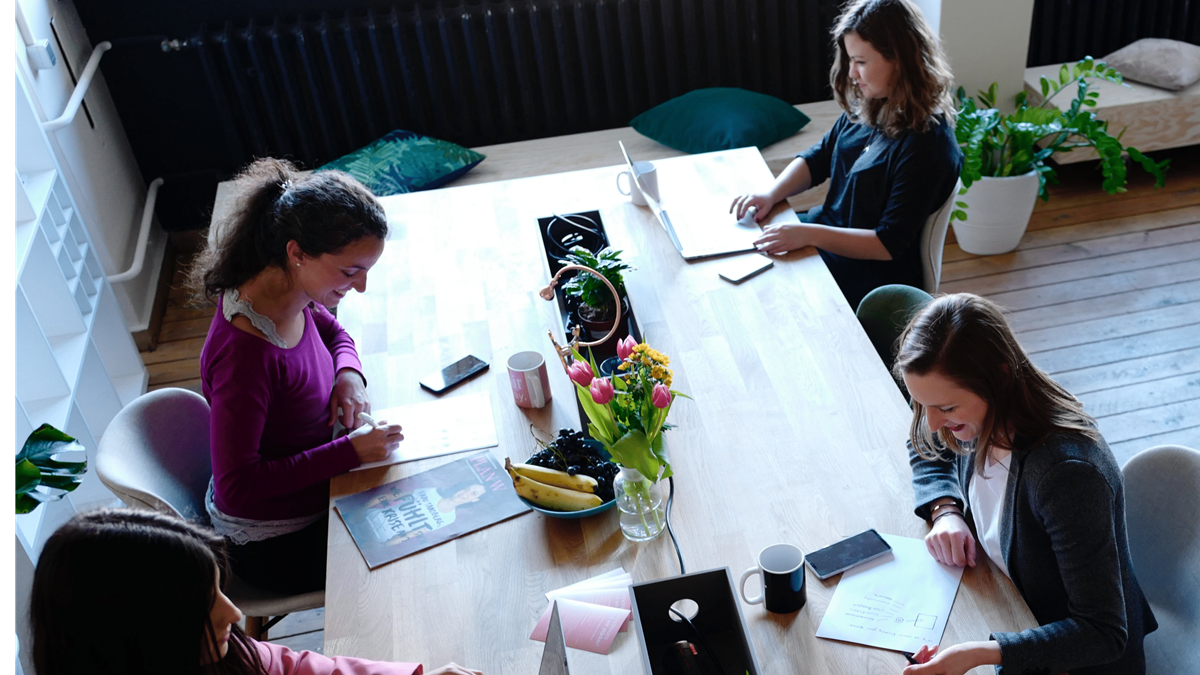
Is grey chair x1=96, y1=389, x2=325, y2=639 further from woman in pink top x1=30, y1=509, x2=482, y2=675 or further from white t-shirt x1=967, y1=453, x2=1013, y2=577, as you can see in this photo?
white t-shirt x1=967, y1=453, x2=1013, y2=577

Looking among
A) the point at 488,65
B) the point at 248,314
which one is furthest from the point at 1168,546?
the point at 488,65

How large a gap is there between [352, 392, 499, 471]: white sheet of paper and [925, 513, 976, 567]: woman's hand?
847 mm

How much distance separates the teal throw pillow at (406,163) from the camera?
12.3 feet

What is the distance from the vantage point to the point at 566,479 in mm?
1706

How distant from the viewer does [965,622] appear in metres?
1.43

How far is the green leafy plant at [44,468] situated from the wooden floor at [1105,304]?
2.92ft

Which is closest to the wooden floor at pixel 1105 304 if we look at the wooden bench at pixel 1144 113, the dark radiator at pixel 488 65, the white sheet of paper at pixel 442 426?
the wooden bench at pixel 1144 113

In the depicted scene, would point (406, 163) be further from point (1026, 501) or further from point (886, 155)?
point (1026, 501)

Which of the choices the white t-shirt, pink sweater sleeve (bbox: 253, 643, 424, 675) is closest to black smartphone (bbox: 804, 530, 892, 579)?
the white t-shirt

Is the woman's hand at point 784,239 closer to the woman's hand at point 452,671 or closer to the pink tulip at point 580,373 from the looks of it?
the pink tulip at point 580,373

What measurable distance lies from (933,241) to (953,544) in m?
1.21

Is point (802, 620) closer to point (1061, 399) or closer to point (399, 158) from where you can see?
point (1061, 399)

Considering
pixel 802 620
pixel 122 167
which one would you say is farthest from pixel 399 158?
pixel 802 620

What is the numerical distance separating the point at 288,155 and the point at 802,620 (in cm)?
334
